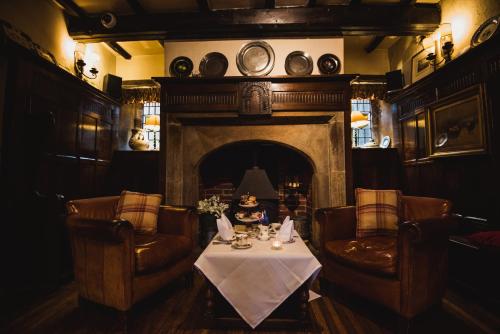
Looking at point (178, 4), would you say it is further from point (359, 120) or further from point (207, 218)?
point (359, 120)

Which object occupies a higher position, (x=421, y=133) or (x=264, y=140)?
(x=421, y=133)

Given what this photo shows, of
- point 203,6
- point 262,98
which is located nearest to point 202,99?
point 262,98

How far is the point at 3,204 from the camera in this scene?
2.58 metres

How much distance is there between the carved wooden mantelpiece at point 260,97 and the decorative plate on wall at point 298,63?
0.79ft

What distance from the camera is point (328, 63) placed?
3.68 metres

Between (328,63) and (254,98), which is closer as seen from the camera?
(254,98)

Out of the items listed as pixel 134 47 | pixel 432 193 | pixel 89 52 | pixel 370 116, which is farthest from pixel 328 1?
pixel 89 52

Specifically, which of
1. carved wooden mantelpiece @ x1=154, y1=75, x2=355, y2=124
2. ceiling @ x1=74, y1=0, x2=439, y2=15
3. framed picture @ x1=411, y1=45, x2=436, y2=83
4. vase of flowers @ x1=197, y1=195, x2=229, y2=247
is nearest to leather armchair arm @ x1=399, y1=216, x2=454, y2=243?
carved wooden mantelpiece @ x1=154, y1=75, x2=355, y2=124

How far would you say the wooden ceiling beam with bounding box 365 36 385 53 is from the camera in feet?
14.1

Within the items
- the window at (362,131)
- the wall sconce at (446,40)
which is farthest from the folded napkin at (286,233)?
the window at (362,131)

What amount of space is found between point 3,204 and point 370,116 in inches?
226

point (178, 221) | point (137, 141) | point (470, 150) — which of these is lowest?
point (178, 221)

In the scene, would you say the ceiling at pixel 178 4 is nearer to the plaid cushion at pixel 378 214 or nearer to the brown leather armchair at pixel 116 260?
the plaid cushion at pixel 378 214

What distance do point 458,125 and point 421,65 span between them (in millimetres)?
1390
